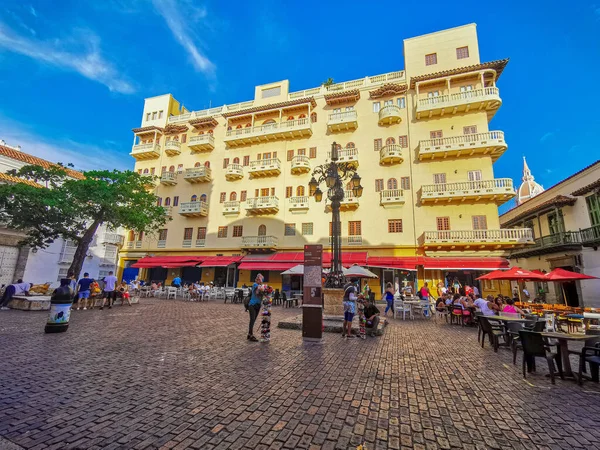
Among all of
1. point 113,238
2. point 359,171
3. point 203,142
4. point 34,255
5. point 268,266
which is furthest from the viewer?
point 203,142

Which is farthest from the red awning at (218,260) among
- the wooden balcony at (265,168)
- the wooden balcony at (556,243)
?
the wooden balcony at (556,243)

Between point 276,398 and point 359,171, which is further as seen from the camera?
point 359,171

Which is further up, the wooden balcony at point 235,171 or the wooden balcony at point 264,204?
the wooden balcony at point 235,171

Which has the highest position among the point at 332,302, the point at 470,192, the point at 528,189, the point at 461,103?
the point at 528,189

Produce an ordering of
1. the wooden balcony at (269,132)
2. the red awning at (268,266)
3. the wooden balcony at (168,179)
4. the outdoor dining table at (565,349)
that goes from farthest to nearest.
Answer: the wooden balcony at (168,179)
the wooden balcony at (269,132)
the red awning at (268,266)
the outdoor dining table at (565,349)

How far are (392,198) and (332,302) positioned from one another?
50.2ft

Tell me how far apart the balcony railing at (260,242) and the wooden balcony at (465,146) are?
597 inches

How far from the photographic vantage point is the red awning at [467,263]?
20.4 m

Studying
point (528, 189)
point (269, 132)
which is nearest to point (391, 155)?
point (269, 132)

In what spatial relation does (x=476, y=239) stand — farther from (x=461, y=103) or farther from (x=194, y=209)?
(x=194, y=209)

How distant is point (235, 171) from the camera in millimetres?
29828

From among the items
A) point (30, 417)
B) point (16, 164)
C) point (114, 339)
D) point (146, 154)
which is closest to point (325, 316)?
point (114, 339)

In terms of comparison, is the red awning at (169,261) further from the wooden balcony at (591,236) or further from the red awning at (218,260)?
the wooden balcony at (591,236)

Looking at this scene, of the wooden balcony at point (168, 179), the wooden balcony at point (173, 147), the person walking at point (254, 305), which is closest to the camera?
the person walking at point (254, 305)
